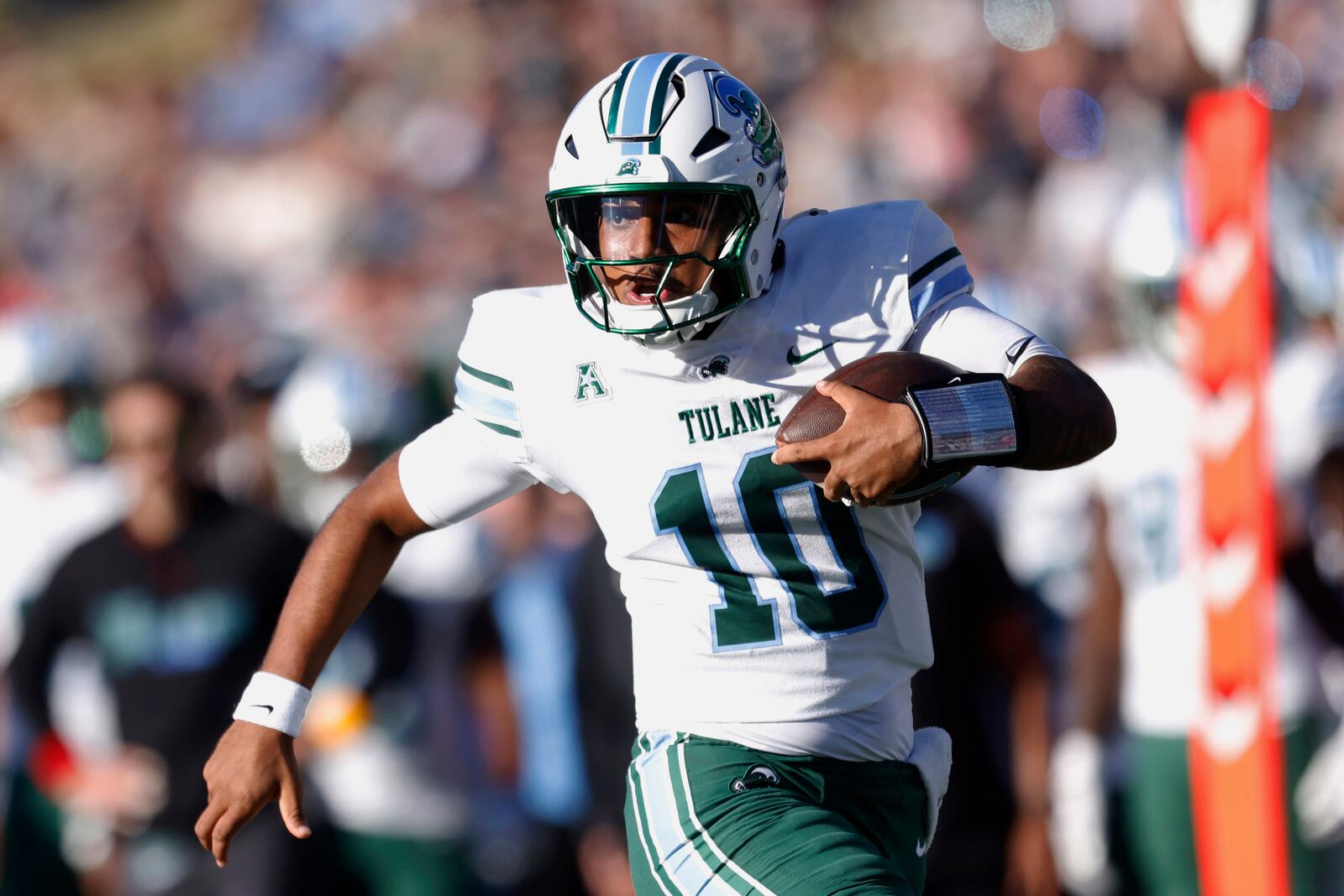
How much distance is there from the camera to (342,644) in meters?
5.66

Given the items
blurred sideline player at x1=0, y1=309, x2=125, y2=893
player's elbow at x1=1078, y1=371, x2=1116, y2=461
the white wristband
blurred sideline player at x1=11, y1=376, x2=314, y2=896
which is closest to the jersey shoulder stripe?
player's elbow at x1=1078, y1=371, x2=1116, y2=461

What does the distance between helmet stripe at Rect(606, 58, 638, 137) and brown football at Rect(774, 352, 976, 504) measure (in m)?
0.62

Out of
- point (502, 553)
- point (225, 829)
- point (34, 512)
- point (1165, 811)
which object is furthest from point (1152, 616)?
point (34, 512)

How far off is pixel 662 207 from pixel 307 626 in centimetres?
98

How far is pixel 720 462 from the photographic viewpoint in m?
3.08

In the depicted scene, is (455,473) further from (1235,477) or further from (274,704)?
(1235,477)

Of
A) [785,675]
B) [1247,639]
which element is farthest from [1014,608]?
[785,675]

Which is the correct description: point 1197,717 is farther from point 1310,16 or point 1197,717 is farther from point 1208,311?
point 1310,16

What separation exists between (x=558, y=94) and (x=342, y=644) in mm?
6697

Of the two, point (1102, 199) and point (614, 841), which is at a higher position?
point (1102, 199)

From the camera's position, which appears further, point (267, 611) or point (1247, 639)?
point (267, 611)

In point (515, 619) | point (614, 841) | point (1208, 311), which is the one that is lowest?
point (614, 841)

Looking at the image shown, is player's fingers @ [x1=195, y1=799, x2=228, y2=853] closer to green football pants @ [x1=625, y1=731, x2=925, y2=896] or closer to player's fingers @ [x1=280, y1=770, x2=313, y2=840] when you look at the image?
player's fingers @ [x1=280, y1=770, x2=313, y2=840]

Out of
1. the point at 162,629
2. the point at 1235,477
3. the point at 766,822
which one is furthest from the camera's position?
the point at 162,629
